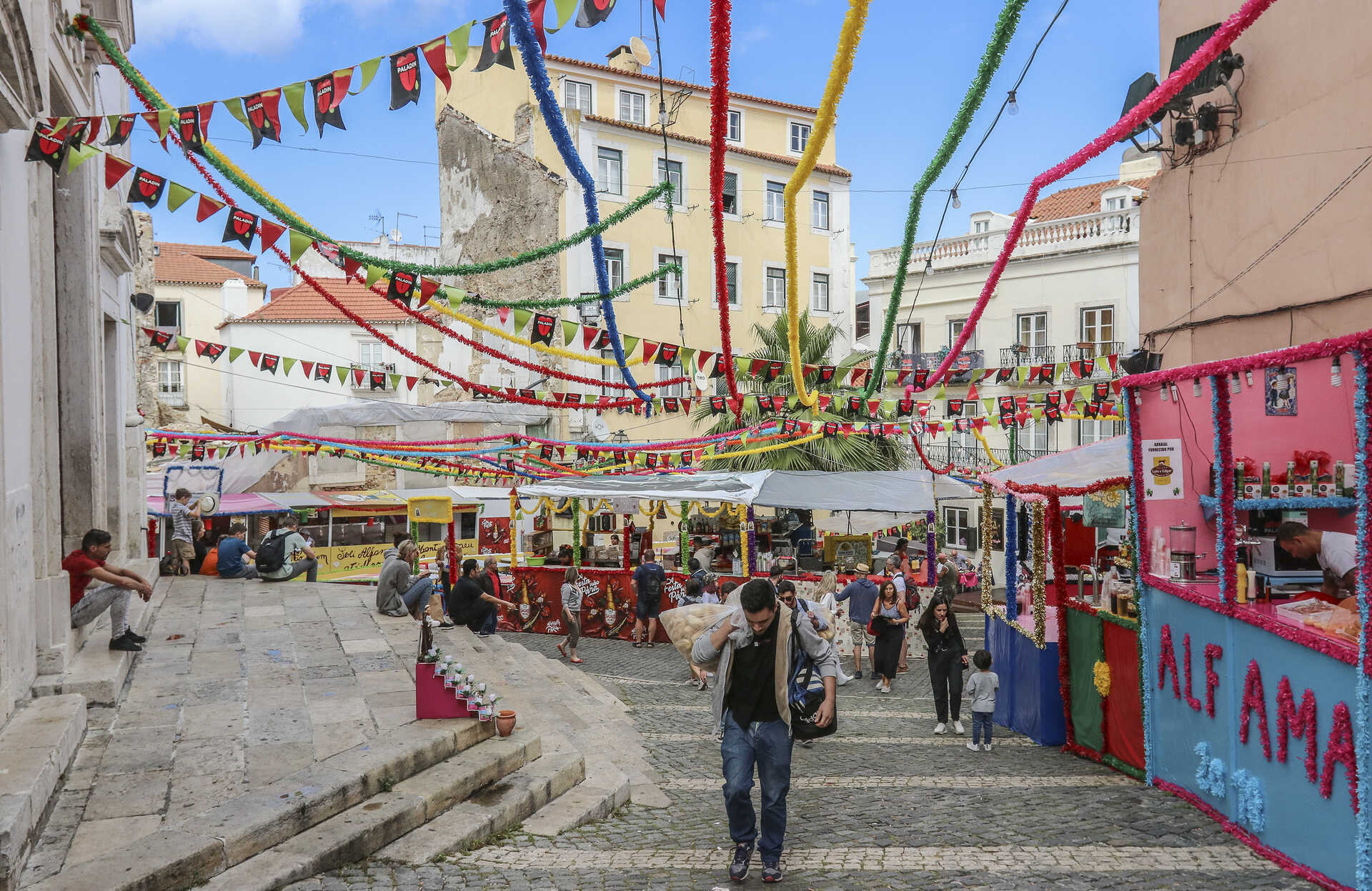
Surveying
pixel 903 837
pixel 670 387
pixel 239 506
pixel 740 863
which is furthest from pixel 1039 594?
pixel 670 387

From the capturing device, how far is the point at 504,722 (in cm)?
631

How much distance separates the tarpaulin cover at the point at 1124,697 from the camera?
23.8 feet

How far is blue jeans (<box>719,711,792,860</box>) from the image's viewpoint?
4867 millimetres

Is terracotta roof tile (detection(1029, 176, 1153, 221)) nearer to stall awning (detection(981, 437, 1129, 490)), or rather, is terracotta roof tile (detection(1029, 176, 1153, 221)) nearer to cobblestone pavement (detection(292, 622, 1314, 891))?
stall awning (detection(981, 437, 1129, 490))

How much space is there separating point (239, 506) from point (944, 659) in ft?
52.0

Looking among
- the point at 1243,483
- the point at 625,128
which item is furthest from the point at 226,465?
the point at 1243,483

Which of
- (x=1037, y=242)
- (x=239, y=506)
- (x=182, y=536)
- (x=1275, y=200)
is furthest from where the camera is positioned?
(x=1037, y=242)

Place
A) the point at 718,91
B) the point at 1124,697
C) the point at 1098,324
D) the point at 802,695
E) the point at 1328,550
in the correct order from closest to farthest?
the point at 718,91 < the point at 802,695 < the point at 1328,550 < the point at 1124,697 < the point at 1098,324

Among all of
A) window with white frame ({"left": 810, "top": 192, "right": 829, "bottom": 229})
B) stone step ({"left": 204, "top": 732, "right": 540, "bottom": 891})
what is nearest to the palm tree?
window with white frame ({"left": 810, "top": 192, "right": 829, "bottom": 229})

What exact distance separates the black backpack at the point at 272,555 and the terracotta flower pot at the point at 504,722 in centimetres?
851

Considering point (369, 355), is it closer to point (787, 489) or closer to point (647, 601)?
point (647, 601)

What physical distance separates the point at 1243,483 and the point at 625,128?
22.1 metres

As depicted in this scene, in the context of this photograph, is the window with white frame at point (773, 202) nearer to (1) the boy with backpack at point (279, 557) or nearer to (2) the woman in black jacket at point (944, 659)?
(1) the boy with backpack at point (279, 557)

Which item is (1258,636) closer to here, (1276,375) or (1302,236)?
(1276,375)
